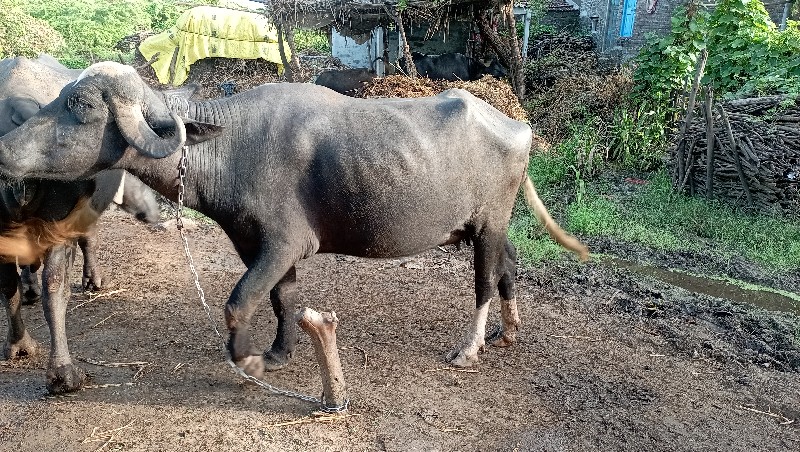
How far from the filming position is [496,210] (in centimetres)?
400

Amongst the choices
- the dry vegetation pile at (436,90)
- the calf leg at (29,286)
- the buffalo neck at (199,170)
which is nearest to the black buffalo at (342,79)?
the dry vegetation pile at (436,90)

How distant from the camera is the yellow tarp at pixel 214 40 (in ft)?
51.6

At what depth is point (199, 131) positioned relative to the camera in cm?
330

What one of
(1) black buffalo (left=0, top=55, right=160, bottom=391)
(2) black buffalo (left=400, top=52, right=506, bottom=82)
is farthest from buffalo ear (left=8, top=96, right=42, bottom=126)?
(2) black buffalo (left=400, top=52, right=506, bottom=82)

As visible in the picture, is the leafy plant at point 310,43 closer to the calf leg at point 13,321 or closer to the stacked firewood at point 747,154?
the stacked firewood at point 747,154

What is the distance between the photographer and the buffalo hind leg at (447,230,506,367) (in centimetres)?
407

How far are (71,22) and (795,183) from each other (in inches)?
865

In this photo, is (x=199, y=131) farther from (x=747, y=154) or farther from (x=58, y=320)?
(x=747, y=154)

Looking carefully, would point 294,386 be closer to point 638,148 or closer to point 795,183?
point 795,183

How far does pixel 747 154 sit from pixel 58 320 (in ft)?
23.3

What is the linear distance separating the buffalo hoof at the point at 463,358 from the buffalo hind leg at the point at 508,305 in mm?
338

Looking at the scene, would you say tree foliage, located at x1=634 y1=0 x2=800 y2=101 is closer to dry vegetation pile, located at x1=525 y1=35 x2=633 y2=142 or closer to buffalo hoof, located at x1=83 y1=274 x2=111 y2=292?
dry vegetation pile, located at x1=525 y1=35 x2=633 y2=142

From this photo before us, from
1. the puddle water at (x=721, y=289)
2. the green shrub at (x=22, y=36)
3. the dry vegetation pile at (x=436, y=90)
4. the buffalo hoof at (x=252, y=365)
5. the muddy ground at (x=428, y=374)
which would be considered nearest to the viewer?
the muddy ground at (x=428, y=374)

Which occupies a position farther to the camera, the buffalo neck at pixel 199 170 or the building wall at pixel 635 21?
the building wall at pixel 635 21
